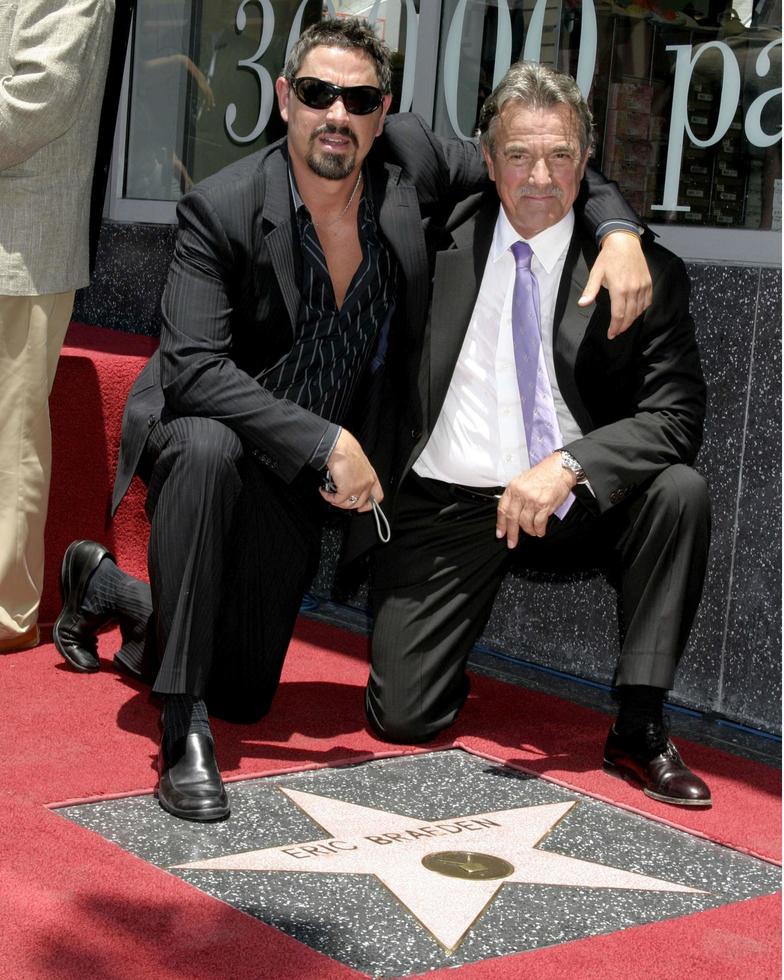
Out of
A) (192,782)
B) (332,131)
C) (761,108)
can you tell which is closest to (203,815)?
(192,782)

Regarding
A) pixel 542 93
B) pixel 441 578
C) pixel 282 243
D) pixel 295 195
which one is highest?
pixel 542 93

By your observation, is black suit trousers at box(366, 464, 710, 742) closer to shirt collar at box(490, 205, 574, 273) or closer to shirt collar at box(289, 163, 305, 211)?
shirt collar at box(490, 205, 574, 273)

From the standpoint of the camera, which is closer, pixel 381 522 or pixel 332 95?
pixel 332 95

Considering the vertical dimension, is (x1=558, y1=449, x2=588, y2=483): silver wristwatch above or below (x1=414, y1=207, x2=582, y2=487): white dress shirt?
below

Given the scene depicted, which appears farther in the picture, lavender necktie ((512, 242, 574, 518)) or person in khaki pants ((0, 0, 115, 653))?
person in khaki pants ((0, 0, 115, 653))

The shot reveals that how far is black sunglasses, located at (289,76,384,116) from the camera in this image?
135 inches

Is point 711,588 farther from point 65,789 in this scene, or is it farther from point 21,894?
point 21,894

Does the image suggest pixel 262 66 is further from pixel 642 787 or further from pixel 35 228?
pixel 642 787

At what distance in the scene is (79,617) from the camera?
4074mm

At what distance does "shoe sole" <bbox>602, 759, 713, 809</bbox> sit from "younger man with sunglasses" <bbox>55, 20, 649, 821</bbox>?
0.82 metres

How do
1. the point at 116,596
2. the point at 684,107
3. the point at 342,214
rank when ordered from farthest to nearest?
the point at 684,107 → the point at 116,596 → the point at 342,214

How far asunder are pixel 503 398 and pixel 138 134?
3252mm

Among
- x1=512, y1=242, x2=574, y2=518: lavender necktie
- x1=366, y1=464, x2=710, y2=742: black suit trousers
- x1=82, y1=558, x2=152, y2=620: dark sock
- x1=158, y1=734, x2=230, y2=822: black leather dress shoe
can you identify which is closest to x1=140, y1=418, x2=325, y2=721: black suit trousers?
x1=158, y1=734, x2=230, y2=822: black leather dress shoe

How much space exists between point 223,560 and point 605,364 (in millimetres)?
993
